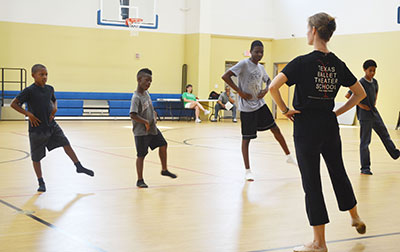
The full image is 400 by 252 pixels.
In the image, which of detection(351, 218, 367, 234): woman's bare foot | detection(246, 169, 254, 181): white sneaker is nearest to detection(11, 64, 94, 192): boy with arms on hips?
detection(246, 169, 254, 181): white sneaker

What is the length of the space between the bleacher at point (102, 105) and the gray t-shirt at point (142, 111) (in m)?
14.2

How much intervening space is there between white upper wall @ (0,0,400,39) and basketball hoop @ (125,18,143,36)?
1393mm

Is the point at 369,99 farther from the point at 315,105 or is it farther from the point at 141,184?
the point at 315,105

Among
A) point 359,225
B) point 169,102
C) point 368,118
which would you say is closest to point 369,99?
point 368,118

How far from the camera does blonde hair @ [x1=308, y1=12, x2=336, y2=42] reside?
12.5ft

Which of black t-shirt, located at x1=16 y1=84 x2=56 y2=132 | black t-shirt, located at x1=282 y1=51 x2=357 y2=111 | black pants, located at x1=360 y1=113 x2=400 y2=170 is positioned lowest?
black pants, located at x1=360 y1=113 x2=400 y2=170

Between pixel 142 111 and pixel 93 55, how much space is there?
15.6 meters

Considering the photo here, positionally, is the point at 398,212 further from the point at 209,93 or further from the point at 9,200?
the point at 209,93

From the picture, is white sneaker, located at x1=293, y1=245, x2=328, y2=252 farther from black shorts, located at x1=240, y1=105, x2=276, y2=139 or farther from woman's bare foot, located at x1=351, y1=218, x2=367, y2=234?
black shorts, located at x1=240, y1=105, x2=276, y2=139

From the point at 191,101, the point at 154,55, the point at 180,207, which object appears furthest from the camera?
the point at 154,55

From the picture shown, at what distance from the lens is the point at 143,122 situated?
20.5 ft

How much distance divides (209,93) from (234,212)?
1788 cm

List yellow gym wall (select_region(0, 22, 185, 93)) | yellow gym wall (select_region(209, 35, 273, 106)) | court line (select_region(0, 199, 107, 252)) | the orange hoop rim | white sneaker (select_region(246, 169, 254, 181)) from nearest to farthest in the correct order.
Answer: court line (select_region(0, 199, 107, 252)), white sneaker (select_region(246, 169, 254, 181)), the orange hoop rim, yellow gym wall (select_region(0, 22, 185, 93)), yellow gym wall (select_region(209, 35, 273, 106))

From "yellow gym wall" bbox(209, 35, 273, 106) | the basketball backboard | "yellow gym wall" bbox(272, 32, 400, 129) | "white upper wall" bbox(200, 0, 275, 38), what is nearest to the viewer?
"yellow gym wall" bbox(272, 32, 400, 129)
